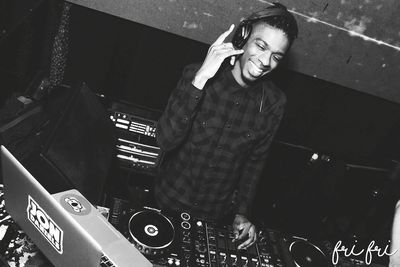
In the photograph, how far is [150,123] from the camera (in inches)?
108

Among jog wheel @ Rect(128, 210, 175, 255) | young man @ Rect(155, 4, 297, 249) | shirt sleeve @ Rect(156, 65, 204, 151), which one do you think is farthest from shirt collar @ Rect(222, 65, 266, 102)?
jog wheel @ Rect(128, 210, 175, 255)

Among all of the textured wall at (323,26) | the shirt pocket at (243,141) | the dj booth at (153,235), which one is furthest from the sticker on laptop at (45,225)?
the textured wall at (323,26)

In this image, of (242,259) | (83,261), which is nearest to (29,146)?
(83,261)

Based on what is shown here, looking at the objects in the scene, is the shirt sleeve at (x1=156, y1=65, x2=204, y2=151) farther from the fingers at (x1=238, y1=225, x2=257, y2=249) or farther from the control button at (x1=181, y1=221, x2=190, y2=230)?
the fingers at (x1=238, y1=225, x2=257, y2=249)

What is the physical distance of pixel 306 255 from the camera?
1583mm

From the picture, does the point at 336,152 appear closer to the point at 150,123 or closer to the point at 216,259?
the point at 150,123

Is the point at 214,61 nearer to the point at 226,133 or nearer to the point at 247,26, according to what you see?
the point at 247,26

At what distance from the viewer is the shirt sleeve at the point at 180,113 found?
68.5 inches

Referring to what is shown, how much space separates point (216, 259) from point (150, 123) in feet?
4.99

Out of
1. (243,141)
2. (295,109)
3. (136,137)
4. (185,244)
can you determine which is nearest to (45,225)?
(185,244)

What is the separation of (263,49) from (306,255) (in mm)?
1032

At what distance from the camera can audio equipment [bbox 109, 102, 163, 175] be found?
271 centimetres

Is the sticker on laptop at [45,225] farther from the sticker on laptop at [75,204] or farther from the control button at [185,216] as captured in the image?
the control button at [185,216]

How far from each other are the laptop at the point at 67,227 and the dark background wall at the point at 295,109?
1753 millimetres
